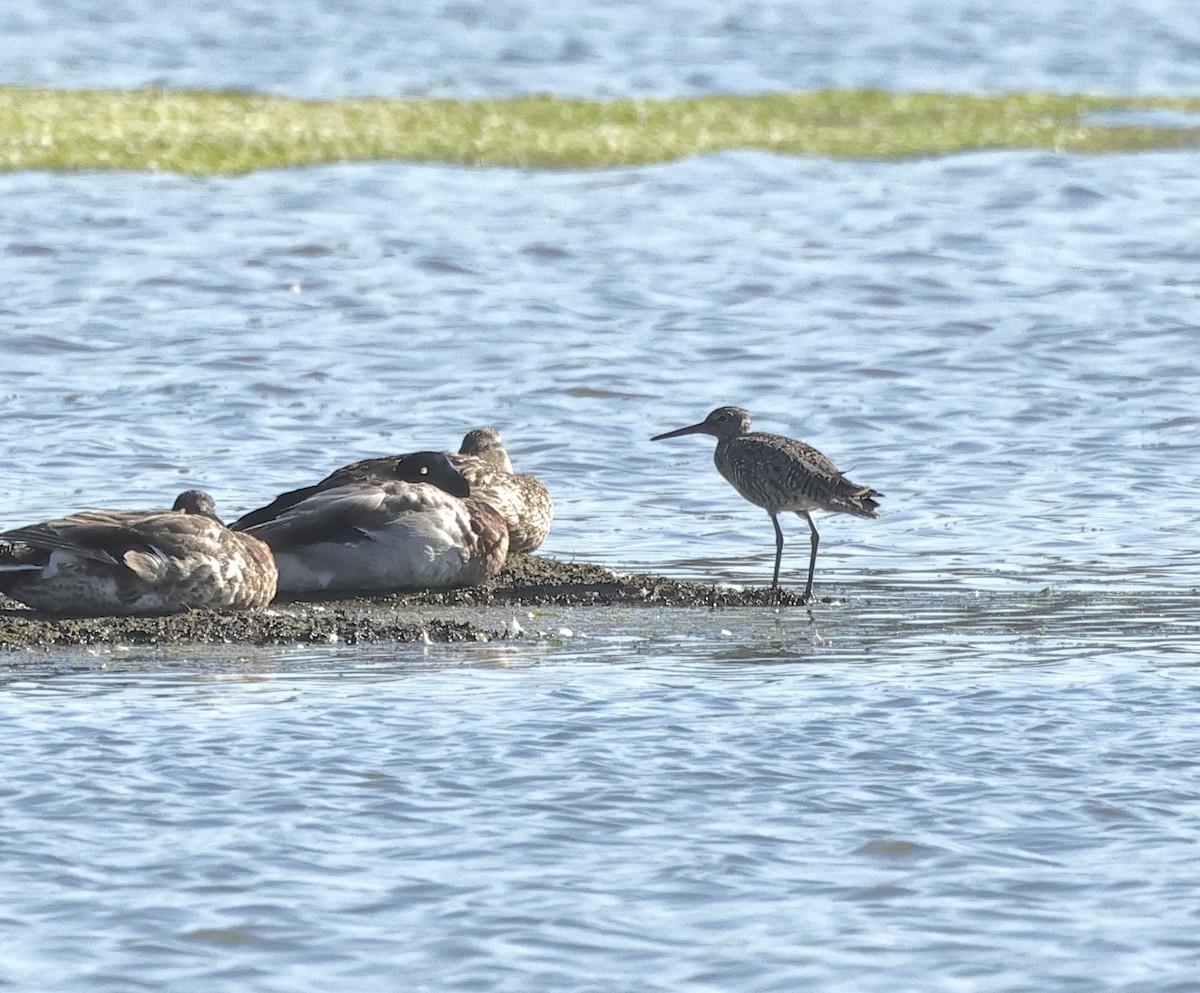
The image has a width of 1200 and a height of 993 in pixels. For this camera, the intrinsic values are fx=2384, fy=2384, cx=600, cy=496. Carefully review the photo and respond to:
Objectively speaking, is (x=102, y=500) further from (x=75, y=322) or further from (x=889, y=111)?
(x=889, y=111)

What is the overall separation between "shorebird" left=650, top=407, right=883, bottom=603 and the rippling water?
0.38 m

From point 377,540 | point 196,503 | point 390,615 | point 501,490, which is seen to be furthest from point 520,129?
point 390,615

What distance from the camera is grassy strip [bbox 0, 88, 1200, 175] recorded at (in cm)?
2847

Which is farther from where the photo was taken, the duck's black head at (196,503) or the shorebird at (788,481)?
the shorebird at (788,481)

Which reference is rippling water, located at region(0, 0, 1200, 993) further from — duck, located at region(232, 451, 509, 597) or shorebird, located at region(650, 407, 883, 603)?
duck, located at region(232, 451, 509, 597)

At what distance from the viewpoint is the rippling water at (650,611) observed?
6.15m

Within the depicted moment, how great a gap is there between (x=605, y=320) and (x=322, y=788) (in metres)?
12.9

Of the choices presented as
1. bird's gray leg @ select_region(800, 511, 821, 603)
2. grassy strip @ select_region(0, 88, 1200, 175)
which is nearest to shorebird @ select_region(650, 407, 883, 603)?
bird's gray leg @ select_region(800, 511, 821, 603)

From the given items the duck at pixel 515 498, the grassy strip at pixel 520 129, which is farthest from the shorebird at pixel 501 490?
the grassy strip at pixel 520 129

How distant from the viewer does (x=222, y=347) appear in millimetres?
18375

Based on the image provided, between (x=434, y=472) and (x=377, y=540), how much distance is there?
94 cm

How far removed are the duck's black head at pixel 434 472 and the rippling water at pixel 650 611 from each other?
35.2 inches

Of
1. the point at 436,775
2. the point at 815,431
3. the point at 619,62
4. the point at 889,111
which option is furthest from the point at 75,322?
the point at 619,62

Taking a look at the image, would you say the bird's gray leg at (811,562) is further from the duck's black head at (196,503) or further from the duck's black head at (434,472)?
the duck's black head at (196,503)
